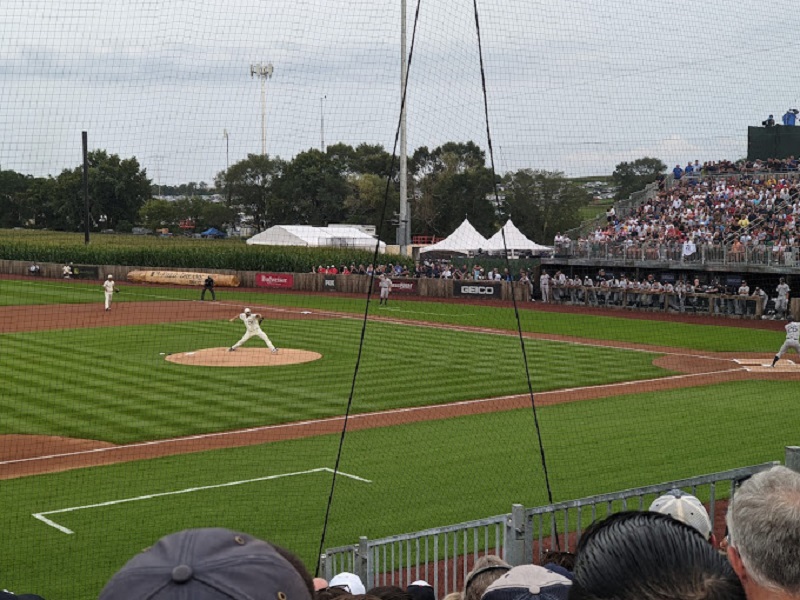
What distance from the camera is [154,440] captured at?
16422mm

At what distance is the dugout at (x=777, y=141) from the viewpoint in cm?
4828

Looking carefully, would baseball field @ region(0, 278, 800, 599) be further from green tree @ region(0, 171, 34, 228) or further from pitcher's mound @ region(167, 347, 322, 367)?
green tree @ region(0, 171, 34, 228)

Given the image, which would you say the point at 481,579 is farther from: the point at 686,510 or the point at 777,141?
the point at 777,141

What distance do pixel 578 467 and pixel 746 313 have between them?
23.0m

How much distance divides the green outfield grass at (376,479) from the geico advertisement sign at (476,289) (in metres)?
24.4

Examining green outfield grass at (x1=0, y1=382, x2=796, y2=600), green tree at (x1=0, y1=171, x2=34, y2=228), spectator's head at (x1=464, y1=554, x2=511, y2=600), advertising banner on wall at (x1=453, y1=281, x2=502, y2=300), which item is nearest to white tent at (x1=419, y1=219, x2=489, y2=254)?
advertising banner on wall at (x1=453, y1=281, x2=502, y2=300)

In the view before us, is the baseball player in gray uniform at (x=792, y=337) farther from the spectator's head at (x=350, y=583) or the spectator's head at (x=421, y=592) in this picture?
the spectator's head at (x=421, y=592)

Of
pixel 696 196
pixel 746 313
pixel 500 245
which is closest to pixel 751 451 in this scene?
pixel 746 313

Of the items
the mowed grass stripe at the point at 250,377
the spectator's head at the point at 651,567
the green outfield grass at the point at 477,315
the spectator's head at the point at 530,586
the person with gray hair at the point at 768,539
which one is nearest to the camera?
the spectator's head at the point at 651,567

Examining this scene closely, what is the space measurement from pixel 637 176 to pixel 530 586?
38955 millimetres

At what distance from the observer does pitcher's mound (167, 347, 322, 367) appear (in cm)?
2461

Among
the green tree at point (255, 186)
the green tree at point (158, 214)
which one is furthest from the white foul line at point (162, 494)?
the green tree at point (158, 214)

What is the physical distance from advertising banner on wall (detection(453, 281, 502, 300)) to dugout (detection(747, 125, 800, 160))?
15.1m

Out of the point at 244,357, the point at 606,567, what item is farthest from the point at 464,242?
the point at 606,567
